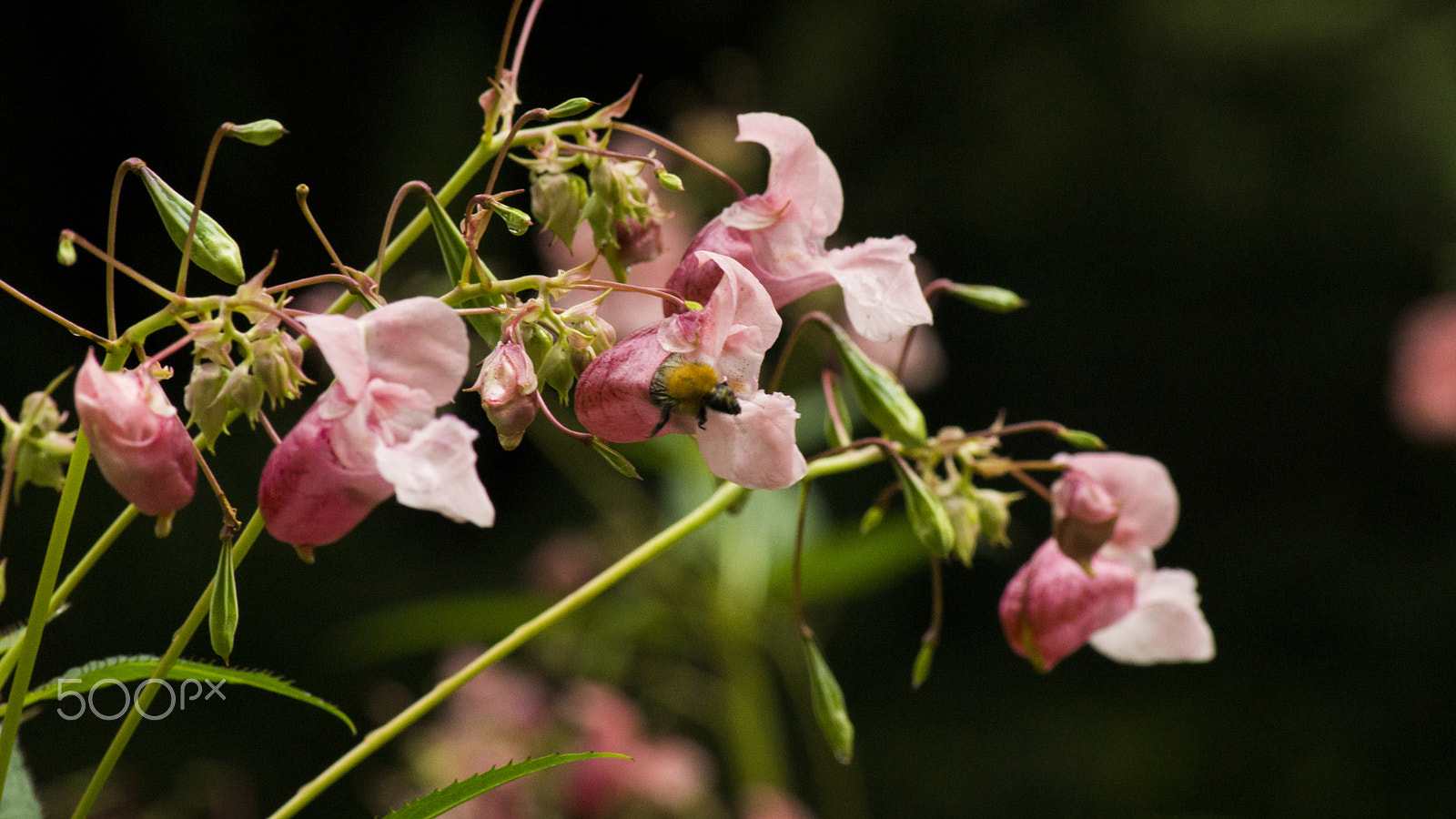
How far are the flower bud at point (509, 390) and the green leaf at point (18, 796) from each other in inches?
7.2

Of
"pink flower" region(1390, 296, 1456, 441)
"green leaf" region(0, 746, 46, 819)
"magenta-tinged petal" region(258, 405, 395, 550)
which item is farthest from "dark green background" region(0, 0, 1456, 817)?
"magenta-tinged petal" region(258, 405, 395, 550)

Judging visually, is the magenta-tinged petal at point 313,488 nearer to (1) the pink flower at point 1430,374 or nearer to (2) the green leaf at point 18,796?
(2) the green leaf at point 18,796

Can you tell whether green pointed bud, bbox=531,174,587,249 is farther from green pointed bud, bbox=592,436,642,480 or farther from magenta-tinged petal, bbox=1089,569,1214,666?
magenta-tinged petal, bbox=1089,569,1214,666

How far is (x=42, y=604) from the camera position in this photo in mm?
290

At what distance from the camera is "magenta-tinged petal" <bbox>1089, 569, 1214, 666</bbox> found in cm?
45

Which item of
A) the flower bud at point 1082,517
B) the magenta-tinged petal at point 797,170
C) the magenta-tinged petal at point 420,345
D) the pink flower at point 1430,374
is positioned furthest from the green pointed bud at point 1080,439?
the pink flower at point 1430,374

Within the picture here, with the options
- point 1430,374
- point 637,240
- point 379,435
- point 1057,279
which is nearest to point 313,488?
point 379,435

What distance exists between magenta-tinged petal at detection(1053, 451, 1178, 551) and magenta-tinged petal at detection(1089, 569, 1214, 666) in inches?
1.0

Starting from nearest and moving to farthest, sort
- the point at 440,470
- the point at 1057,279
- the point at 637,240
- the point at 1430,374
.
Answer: the point at 440,470 < the point at 637,240 < the point at 1430,374 < the point at 1057,279

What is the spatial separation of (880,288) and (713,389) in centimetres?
8

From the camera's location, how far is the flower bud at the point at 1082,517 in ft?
1.35

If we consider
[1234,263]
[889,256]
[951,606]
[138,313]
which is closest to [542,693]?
[889,256]

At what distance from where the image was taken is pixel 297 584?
178cm

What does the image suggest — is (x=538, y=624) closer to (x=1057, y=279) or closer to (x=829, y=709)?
(x=829, y=709)
